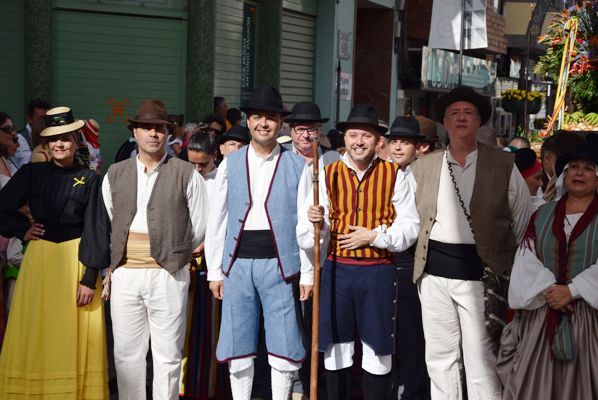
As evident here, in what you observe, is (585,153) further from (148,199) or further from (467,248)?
(148,199)

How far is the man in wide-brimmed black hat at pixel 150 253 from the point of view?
21.5ft

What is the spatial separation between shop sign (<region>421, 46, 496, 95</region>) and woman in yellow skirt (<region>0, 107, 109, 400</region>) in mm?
20226

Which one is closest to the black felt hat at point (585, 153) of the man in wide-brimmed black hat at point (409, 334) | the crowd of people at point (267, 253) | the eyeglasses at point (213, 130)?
the crowd of people at point (267, 253)

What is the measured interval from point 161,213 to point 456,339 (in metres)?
2.12

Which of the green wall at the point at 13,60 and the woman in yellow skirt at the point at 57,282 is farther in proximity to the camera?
the green wall at the point at 13,60

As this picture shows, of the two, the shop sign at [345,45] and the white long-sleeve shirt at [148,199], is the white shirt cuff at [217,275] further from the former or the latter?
the shop sign at [345,45]

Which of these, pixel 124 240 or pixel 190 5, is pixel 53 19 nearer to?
pixel 190 5

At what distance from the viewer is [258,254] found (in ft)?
21.9

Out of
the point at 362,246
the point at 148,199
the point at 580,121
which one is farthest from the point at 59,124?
the point at 580,121

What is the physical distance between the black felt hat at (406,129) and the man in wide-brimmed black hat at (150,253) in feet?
6.63

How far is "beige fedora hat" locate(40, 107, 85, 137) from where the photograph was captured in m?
6.68

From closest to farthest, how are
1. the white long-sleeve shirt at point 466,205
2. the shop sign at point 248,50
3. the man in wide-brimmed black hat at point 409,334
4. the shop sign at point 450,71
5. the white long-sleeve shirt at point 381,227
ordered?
1. the white long-sleeve shirt at point 381,227
2. the white long-sleeve shirt at point 466,205
3. the man in wide-brimmed black hat at point 409,334
4. the shop sign at point 248,50
5. the shop sign at point 450,71

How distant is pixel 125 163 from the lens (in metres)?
6.75

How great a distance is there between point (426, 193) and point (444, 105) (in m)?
0.62
